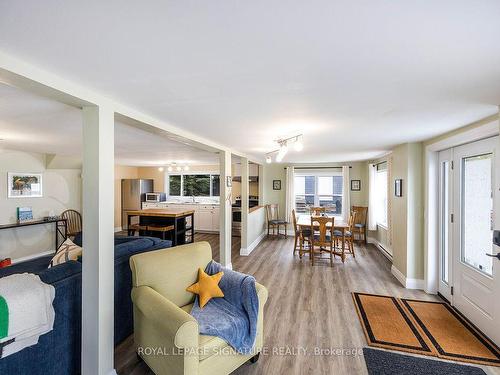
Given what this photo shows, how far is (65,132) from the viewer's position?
3166 millimetres

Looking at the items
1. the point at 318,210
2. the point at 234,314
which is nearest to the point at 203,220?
the point at 318,210

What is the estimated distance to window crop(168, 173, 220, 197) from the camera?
8.42 metres

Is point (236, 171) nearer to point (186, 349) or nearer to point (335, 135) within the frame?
point (335, 135)

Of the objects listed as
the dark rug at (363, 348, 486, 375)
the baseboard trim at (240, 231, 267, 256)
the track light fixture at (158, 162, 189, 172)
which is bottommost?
the dark rug at (363, 348, 486, 375)

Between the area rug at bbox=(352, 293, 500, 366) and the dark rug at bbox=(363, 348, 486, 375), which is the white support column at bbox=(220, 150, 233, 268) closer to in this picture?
the area rug at bbox=(352, 293, 500, 366)

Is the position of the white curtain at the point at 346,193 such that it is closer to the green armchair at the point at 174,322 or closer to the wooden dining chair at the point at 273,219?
the wooden dining chair at the point at 273,219

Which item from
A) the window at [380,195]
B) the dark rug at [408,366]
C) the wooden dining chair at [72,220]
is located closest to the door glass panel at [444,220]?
the dark rug at [408,366]

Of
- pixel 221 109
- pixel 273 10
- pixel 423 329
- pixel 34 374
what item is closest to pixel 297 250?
pixel 423 329

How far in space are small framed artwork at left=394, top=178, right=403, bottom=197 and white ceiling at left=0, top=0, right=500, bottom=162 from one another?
1893mm

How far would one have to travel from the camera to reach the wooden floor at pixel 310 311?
2131 millimetres

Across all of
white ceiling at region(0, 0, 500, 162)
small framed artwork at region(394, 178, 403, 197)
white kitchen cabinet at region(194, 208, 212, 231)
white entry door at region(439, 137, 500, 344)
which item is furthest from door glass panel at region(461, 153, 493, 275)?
white kitchen cabinet at region(194, 208, 212, 231)

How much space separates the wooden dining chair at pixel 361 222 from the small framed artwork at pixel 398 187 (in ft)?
7.33

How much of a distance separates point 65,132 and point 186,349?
3038 millimetres

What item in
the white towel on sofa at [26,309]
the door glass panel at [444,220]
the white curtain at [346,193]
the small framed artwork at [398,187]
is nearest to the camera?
the white towel on sofa at [26,309]
